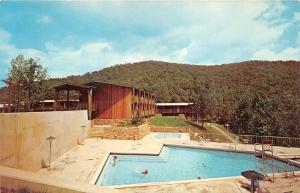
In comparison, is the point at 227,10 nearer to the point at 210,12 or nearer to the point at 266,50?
the point at 210,12

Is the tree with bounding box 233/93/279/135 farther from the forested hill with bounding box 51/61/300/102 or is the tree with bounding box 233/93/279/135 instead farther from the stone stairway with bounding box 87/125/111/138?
the stone stairway with bounding box 87/125/111/138

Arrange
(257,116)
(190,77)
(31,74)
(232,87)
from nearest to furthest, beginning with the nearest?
(31,74)
(257,116)
(232,87)
(190,77)

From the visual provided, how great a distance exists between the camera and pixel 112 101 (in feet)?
94.9

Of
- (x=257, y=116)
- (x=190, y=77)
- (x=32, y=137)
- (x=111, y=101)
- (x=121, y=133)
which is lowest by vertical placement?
(x=121, y=133)

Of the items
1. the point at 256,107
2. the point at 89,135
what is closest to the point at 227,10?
the point at 89,135

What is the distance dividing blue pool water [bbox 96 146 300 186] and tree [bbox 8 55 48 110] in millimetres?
23789

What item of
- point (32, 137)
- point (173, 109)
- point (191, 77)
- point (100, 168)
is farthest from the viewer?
point (191, 77)

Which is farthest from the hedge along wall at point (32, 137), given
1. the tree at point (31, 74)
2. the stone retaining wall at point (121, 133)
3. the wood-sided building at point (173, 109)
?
the wood-sided building at point (173, 109)

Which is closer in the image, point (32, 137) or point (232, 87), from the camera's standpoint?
point (32, 137)

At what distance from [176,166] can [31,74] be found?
1139 inches

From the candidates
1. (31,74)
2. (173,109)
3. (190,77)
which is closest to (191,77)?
(190,77)

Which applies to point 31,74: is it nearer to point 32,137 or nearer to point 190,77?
point 32,137

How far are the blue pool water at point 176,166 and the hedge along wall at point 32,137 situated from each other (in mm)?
2979

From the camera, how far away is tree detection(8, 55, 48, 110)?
34.1 meters
